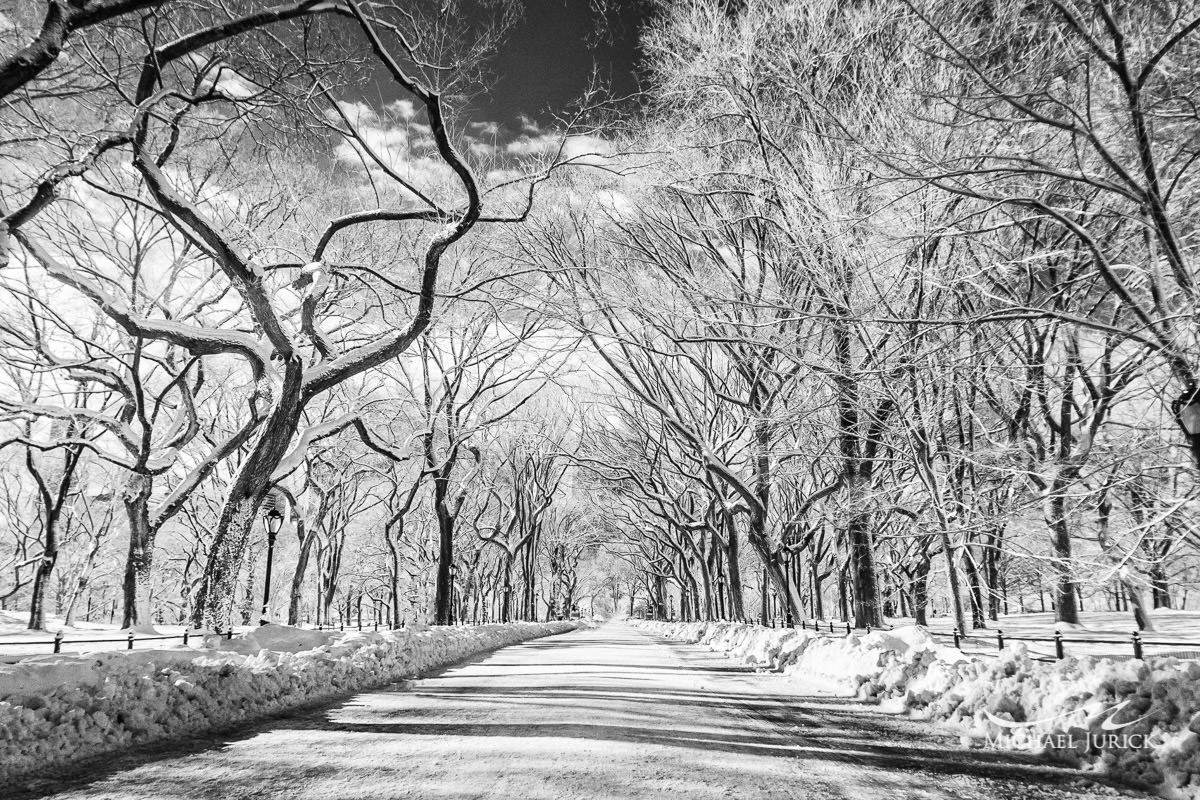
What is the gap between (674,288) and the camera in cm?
1170

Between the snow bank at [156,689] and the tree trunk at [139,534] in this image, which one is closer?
the snow bank at [156,689]

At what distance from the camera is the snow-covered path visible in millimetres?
3656

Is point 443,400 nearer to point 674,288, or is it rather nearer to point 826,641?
point 674,288

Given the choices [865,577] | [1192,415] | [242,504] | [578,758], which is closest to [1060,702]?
[1192,415]

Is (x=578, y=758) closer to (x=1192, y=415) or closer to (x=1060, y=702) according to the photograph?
(x=1060, y=702)

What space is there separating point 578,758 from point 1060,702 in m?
3.59

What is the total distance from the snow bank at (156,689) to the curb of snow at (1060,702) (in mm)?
6763

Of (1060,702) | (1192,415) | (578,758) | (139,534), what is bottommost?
(578,758)

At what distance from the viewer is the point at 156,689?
5160mm

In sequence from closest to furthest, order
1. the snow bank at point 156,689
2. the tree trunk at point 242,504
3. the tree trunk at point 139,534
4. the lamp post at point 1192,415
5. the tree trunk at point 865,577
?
the snow bank at point 156,689, the lamp post at point 1192,415, the tree trunk at point 242,504, the tree trunk at point 865,577, the tree trunk at point 139,534

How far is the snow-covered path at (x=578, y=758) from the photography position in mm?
3656

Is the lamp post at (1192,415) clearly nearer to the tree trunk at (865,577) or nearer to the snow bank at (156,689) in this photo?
the snow bank at (156,689)

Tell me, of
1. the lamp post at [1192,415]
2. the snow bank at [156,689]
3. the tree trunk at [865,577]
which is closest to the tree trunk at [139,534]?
the snow bank at [156,689]

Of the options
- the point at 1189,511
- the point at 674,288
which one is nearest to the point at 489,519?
the point at 674,288
